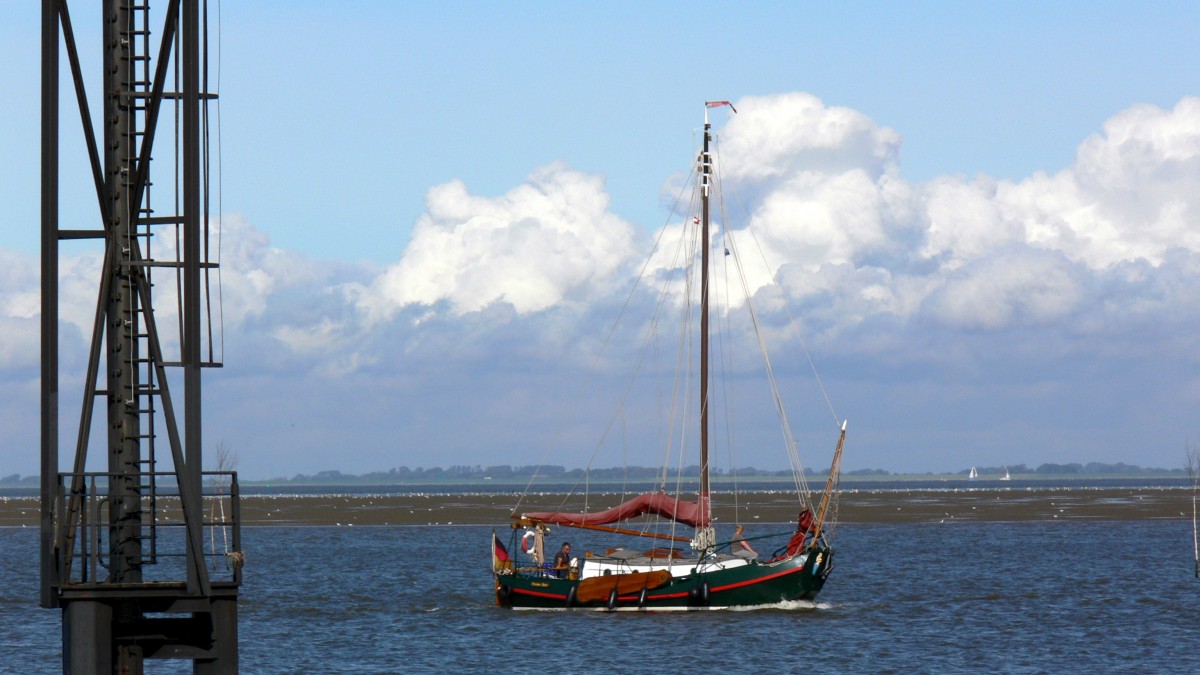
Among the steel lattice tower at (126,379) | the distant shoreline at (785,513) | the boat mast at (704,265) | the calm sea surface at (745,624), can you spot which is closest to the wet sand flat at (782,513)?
the distant shoreline at (785,513)

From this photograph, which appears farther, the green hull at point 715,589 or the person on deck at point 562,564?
the person on deck at point 562,564

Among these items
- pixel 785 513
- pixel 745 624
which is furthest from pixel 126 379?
pixel 785 513

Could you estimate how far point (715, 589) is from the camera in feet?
179

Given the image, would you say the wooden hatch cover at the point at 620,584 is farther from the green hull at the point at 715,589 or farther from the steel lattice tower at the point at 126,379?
the steel lattice tower at the point at 126,379

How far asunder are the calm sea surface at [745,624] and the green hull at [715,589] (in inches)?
21.4

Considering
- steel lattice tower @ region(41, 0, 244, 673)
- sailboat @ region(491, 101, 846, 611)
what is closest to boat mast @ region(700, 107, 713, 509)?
sailboat @ region(491, 101, 846, 611)

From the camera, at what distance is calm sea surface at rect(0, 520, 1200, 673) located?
43.4 meters

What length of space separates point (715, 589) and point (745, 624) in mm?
2486

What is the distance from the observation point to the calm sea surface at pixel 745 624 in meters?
43.4

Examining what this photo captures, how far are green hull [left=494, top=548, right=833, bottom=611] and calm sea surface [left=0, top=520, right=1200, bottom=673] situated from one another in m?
0.54

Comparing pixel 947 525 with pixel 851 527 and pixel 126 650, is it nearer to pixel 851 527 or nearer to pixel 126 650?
pixel 851 527

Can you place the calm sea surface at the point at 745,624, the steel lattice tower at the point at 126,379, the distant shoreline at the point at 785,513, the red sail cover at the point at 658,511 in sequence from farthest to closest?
1. the distant shoreline at the point at 785,513
2. the red sail cover at the point at 658,511
3. the calm sea surface at the point at 745,624
4. the steel lattice tower at the point at 126,379

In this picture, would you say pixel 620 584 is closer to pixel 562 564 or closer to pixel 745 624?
pixel 562 564

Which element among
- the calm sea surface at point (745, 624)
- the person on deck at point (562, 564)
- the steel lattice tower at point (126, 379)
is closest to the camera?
the steel lattice tower at point (126, 379)
